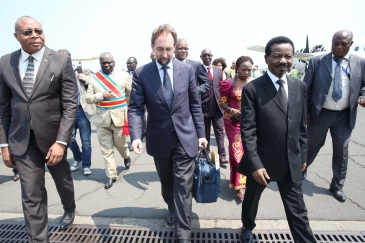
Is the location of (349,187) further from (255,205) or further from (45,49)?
(45,49)

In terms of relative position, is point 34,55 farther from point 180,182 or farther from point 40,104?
point 180,182

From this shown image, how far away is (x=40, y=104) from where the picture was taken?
2439 millimetres

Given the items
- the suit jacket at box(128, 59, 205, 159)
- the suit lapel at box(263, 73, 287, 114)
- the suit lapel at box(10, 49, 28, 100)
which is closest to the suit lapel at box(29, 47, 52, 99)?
the suit lapel at box(10, 49, 28, 100)

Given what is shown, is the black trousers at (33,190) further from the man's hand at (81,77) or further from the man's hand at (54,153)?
the man's hand at (81,77)

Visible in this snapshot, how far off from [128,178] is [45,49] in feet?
8.43

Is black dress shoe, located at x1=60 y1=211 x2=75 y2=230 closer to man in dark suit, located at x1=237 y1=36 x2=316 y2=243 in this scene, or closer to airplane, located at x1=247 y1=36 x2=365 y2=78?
man in dark suit, located at x1=237 y1=36 x2=316 y2=243

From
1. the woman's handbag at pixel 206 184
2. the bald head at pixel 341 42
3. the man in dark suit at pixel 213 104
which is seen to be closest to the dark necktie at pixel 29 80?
the woman's handbag at pixel 206 184

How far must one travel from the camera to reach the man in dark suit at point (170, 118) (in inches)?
99.2

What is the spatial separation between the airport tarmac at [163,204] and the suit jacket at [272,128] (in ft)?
3.34

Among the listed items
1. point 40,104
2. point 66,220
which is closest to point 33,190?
point 66,220

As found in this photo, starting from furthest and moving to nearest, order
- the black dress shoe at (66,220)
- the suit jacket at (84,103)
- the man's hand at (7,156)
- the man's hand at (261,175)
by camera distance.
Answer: the suit jacket at (84,103)
the black dress shoe at (66,220)
the man's hand at (7,156)
the man's hand at (261,175)

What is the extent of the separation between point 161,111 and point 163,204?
1.50 metres

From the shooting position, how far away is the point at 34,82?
2.40 metres

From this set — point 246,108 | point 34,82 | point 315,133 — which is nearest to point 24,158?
point 34,82
